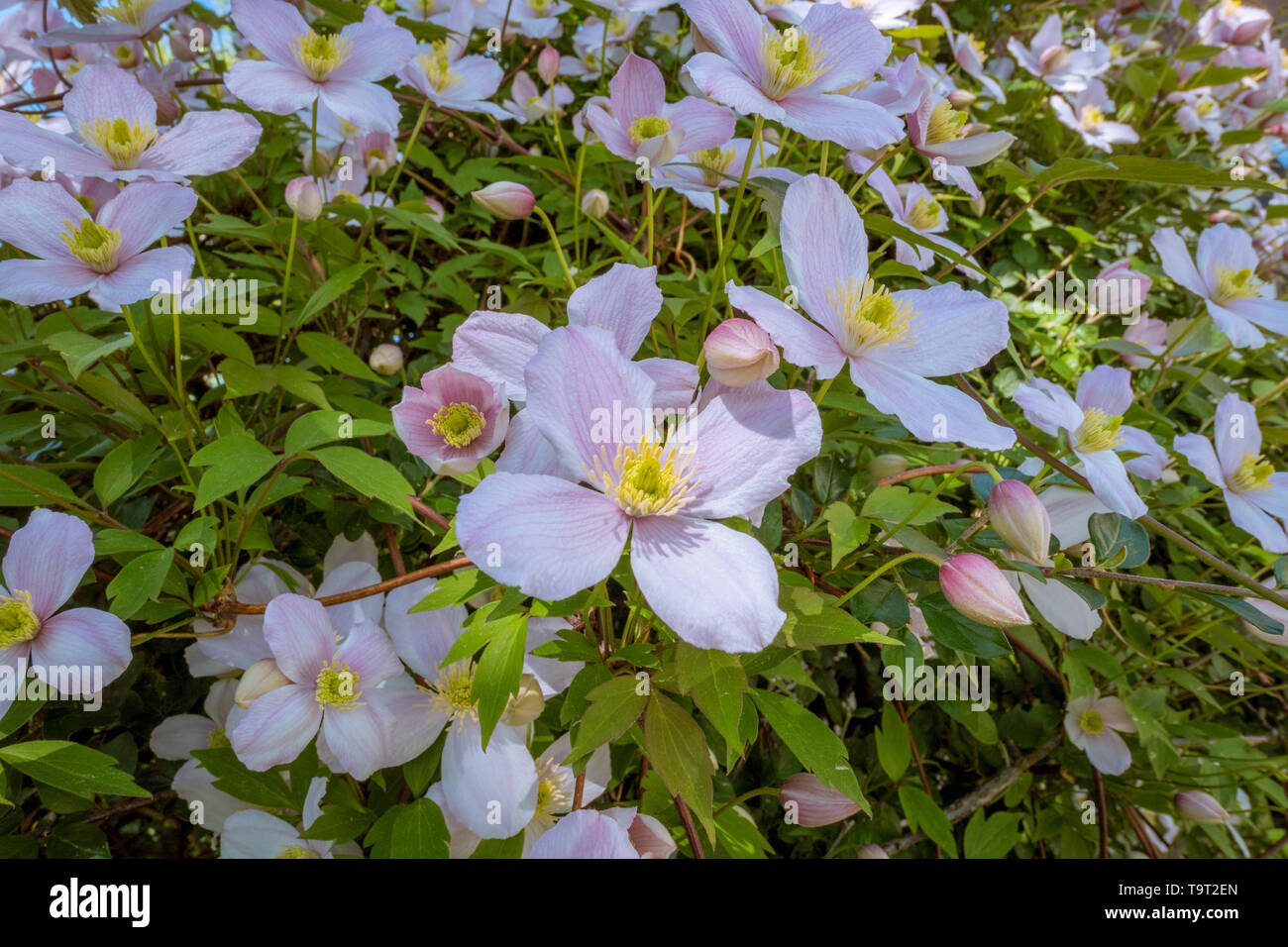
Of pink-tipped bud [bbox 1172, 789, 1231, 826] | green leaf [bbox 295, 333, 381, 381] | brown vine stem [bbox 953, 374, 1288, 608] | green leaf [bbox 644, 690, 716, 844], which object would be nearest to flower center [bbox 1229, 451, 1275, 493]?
brown vine stem [bbox 953, 374, 1288, 608]

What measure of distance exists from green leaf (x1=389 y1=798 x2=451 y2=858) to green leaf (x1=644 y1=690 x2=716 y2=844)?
0.63 ft

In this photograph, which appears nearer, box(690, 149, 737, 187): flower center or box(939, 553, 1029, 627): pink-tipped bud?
box(939, 553, 1029, 627): pink-tipped bud

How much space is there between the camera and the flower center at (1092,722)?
34.7 inches

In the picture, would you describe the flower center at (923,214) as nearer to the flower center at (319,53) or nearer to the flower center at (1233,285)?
the flower center at (1233,285)

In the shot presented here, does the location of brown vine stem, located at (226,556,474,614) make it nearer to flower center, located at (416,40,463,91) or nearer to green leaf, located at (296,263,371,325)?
green leaf, located at (296,263,371,325)

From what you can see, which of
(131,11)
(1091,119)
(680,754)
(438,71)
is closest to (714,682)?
(680,754)

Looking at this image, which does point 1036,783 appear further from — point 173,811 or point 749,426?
point 173,811

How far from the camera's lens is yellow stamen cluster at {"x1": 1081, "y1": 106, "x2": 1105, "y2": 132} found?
1268 mm

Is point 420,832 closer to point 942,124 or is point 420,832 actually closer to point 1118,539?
point 1118,539

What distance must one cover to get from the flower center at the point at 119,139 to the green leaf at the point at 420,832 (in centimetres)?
61

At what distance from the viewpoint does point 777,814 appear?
86 centimetres

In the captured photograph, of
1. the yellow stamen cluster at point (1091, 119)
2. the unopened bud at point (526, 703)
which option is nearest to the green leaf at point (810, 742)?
the unopened bud at point (526, 703)

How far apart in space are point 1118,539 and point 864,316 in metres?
0.30

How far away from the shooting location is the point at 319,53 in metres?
0.75
